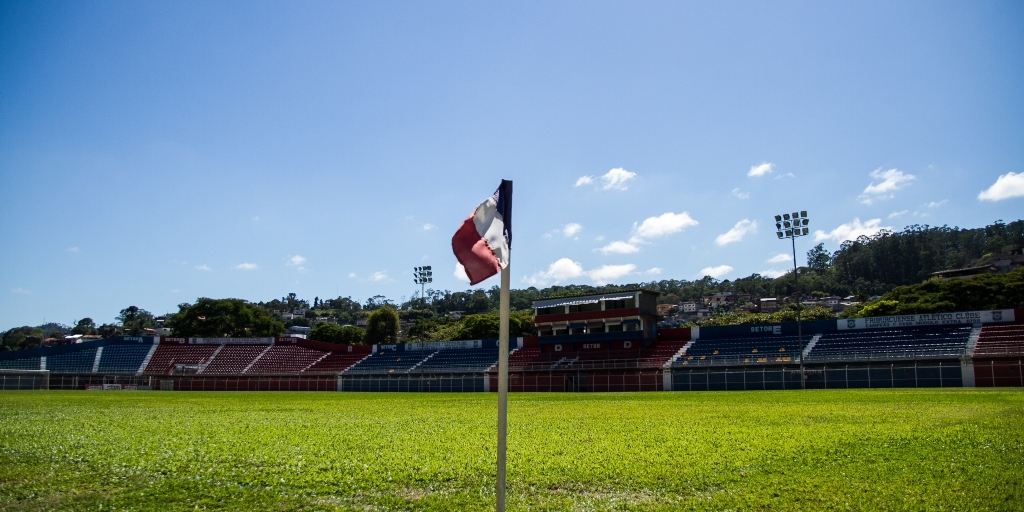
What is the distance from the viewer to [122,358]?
81062 millimetres

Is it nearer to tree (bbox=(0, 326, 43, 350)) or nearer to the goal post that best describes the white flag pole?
the goal post

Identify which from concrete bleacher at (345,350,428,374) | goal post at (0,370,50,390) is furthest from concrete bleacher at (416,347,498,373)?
goal post at (0,370,50,390)

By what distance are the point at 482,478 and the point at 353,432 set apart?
23.3 ft

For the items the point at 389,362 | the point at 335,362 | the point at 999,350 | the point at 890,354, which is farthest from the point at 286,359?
the point at 999,350

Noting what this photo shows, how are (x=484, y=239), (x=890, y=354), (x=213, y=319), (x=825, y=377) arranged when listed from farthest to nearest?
(x=213, y=319) → (x=890, y=354) → (x=825, y=377) → (x=484, y=239)

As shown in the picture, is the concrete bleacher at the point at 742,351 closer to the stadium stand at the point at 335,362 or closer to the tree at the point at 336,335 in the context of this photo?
the stadium stand at the point at 335,362

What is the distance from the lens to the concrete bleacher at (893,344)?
1802 inches

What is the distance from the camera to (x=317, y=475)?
958 cm

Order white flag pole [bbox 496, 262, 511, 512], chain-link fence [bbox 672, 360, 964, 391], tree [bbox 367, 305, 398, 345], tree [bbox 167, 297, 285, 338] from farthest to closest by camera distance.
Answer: tree [bbox 367, 305, 398, 345], tree [bbox 167, 297, 285, 338], chain-link fence [bbox 672, 360, 964, 391], white flag pole [bbox 496, 262, 511, 512]

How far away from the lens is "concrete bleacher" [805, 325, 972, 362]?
1802 inches

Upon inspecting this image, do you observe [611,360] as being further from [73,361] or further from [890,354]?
[73,361]

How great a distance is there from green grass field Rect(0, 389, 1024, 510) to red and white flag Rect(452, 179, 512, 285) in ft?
9.90

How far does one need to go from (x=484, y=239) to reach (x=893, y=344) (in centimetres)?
5107

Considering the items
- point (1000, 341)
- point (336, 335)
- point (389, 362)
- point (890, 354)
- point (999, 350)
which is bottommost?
point (389, 362)
